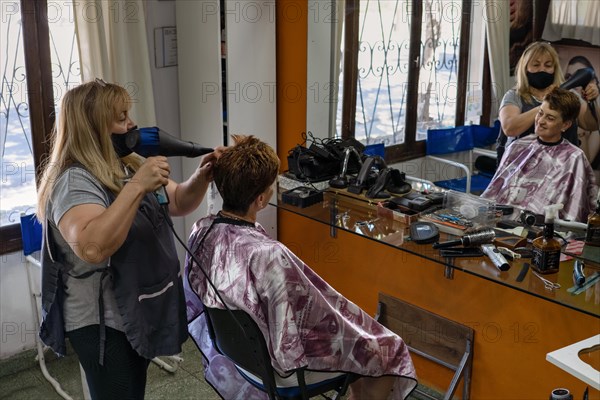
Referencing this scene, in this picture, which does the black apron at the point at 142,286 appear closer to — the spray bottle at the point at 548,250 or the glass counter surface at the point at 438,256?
the glass counter surface at the point at 438,256

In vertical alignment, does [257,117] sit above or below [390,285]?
above

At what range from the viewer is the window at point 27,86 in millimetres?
2965

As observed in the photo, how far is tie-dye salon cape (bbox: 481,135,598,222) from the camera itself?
93.7 inches

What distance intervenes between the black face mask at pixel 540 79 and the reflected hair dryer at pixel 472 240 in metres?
0.53

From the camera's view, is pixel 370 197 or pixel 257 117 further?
pixel 257 117

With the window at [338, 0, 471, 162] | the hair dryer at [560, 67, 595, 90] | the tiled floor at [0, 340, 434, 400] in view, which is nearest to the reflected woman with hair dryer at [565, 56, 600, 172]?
the hair dryer at [560, 67, 595, 90]

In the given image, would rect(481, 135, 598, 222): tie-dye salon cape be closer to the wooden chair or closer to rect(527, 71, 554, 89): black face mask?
rect(527, 71, 554, 89): black face mask

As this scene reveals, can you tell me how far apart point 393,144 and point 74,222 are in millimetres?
1529

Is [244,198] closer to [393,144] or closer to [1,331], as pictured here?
[393,144]

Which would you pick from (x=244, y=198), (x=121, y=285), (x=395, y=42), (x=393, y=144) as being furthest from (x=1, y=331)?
(x=395, y=42)

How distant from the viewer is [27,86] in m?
3.04

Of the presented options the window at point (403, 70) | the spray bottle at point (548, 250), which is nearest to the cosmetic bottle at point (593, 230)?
the spray bottle at point (548, 250)

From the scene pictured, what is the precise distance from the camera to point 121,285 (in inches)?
79.5

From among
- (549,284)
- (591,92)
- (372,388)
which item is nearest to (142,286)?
(372,388)
